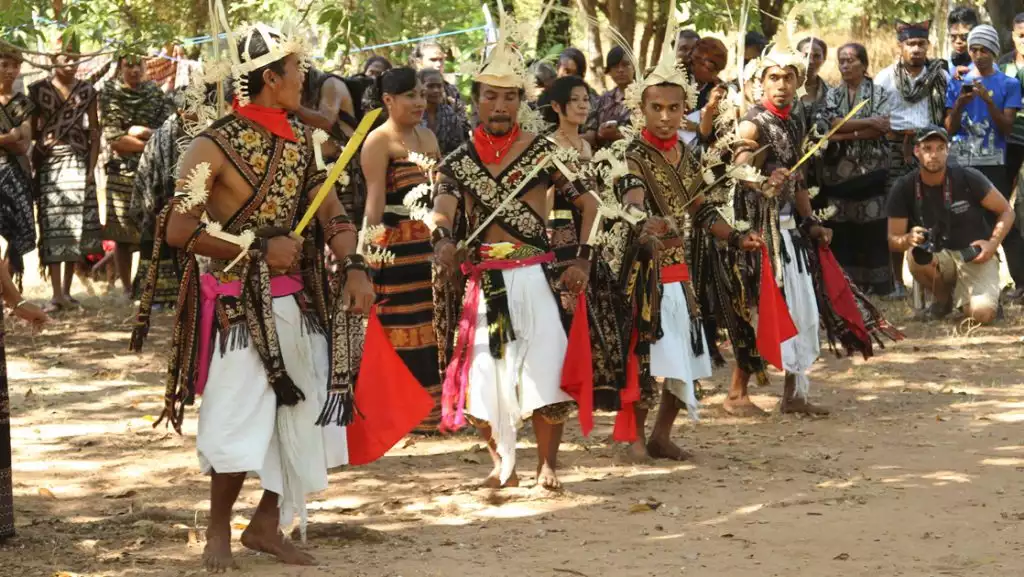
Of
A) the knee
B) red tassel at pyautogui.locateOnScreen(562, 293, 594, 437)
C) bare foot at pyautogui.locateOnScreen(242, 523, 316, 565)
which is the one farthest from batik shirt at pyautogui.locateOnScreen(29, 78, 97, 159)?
bare foot at pyautogui.locateOnScreen(242, 523, 316, 565)

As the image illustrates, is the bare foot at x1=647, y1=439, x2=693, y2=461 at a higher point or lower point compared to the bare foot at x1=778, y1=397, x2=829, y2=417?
lower

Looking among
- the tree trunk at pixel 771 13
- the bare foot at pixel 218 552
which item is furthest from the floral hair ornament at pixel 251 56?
the tree trunk at pixel 771 13

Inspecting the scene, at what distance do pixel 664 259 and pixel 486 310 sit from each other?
1.16 meters

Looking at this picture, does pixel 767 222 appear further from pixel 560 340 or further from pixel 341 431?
pixel 341 431

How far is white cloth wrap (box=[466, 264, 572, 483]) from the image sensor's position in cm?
679

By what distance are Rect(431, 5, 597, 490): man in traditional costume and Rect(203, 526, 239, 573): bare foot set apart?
1.54 metres

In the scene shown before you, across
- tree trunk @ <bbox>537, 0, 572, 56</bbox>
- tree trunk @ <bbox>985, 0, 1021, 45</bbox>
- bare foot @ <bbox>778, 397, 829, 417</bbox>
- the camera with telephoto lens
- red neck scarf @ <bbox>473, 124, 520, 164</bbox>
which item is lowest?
bare foot @ <bbox>778, 397, 829, 417</bbox>

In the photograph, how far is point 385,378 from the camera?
19.8 feet

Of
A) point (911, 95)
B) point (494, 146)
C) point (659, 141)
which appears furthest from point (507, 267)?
Answer: point (911, 95)

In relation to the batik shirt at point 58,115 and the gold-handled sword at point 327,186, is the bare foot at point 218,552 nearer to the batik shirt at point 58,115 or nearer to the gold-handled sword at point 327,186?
the gold-handled sword at point 327,186

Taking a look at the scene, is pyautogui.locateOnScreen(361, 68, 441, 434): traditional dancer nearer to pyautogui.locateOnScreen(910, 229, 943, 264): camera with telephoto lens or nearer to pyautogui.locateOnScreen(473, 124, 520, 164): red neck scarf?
pyautogui.locateOnScreen(473, 124, 520, 164): red neck scarf

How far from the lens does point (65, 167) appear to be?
12578mm

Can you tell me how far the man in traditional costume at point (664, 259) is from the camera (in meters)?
7.33

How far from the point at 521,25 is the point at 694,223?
1574mm
